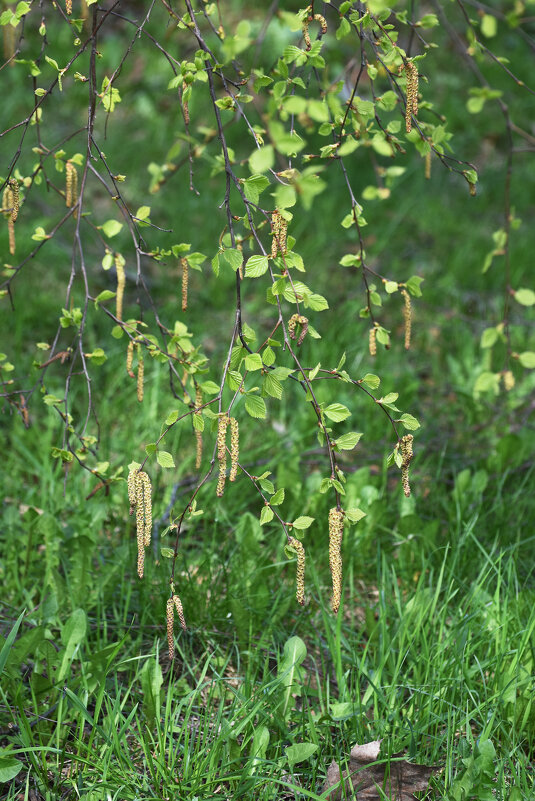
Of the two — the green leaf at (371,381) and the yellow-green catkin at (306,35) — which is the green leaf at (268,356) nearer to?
the green leaf at (371,381)

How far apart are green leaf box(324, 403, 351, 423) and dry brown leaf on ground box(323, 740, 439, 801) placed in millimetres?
739

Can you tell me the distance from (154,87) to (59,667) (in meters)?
5.00

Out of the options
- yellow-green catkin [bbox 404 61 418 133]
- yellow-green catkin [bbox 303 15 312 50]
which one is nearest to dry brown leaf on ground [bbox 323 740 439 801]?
yellow-green catkin [bbox 404 61 418 133]

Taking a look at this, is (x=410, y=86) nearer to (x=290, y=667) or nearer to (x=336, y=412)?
(x=336, y=412)

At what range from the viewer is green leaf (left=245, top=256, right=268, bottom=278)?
4.13ft

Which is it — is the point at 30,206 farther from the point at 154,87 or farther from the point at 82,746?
the point at 82,746

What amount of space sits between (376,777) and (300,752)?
0.17 metres

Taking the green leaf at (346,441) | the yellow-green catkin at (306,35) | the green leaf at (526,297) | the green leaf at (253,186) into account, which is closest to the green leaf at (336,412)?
the green leaf at (346,441)

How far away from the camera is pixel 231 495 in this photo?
8.24 feet

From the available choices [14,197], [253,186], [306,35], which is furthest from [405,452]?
[14,197]

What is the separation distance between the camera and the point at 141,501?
4.45 ft

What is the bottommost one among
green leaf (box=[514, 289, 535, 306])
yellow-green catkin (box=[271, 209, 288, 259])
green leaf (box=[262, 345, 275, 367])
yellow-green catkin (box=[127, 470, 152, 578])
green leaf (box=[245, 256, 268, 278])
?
yellow-green catkin (box=[127, 470, 152, 578])

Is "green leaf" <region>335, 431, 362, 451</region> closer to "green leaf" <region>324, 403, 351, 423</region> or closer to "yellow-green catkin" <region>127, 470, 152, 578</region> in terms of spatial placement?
"green leaf" <region>324, 403, 351, 423</region>

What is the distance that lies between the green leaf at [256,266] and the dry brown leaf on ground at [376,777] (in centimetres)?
101
